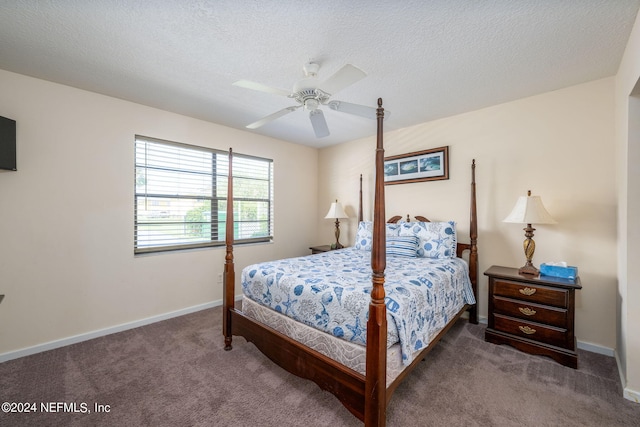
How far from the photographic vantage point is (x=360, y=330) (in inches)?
63.6

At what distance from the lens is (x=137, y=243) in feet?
10.1

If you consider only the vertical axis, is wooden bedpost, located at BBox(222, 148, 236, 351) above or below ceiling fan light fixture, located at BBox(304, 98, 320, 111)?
below

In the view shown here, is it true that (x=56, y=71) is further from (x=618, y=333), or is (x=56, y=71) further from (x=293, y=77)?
(x=618, y=333)

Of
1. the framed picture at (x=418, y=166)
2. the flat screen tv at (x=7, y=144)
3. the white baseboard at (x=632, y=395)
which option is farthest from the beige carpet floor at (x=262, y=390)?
the framed picture at (x=418, y=166)

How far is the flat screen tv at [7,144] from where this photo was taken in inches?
86.0

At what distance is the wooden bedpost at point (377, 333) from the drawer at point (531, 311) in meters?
1.77

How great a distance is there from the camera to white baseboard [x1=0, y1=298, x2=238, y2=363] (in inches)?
92.3

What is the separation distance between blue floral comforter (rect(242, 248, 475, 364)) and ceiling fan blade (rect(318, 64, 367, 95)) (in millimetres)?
1375

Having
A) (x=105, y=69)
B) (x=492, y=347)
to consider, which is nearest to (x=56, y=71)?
(x=105, y=69)

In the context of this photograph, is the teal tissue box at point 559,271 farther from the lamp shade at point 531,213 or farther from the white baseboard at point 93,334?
the white baseboard at point 93,334

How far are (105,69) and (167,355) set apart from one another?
256 cm

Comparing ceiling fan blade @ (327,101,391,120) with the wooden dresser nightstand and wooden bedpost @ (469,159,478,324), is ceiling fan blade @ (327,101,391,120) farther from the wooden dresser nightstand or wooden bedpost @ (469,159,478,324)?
the wooden dresser nightstand

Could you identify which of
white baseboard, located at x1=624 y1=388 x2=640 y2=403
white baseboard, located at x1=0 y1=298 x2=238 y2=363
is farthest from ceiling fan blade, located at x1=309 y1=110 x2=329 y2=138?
white baseboard, located at x1=624 y1=388 x2=640 y2=403

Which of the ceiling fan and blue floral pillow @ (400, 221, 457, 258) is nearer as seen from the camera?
the ceiling fan
